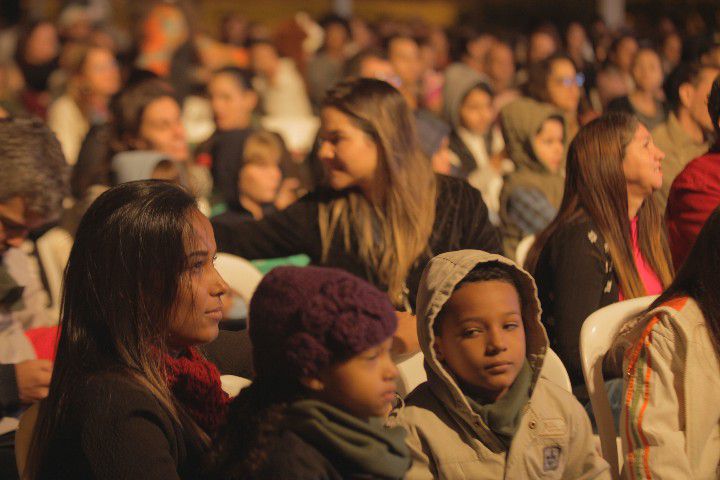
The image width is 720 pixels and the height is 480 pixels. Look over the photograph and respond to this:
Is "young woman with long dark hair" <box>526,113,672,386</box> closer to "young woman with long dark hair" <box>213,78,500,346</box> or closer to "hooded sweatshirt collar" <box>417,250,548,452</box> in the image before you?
"young woman with long dark hair" <box>213,78,500,346</box>

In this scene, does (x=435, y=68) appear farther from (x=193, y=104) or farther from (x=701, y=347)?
(x=701, y=347)

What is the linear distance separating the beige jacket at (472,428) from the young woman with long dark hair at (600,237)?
79 cm

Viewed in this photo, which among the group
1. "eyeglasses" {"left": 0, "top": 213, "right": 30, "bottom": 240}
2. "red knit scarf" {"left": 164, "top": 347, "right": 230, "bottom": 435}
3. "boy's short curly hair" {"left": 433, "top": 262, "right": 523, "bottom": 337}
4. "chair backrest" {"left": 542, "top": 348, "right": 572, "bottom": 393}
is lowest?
"chair backrest" {"left": 542, "top": 348, "right": 572, "bottom": 393}

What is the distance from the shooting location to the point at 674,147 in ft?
16.0

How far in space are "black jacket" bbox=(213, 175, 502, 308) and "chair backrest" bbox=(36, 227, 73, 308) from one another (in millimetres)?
824

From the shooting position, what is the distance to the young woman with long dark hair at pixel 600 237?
10.5 feet

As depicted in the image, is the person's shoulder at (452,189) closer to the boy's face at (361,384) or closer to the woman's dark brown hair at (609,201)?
the woman's dark brown hair at (609,201)

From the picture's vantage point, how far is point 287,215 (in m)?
3.61

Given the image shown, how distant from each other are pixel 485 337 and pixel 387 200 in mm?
1246

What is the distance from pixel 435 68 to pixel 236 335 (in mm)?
9333

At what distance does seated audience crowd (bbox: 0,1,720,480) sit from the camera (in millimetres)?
1914

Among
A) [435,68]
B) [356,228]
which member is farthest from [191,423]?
[435,68]

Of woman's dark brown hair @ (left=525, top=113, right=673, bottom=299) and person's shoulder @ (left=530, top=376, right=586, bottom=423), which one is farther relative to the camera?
woman's dark brown hair @ (left=525, top=113, right=673, bottom=299)

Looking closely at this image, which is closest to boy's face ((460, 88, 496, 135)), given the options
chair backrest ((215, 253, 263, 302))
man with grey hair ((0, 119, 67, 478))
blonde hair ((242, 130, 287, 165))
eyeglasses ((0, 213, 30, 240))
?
blonde hair ((242, 130, 287, 165))
